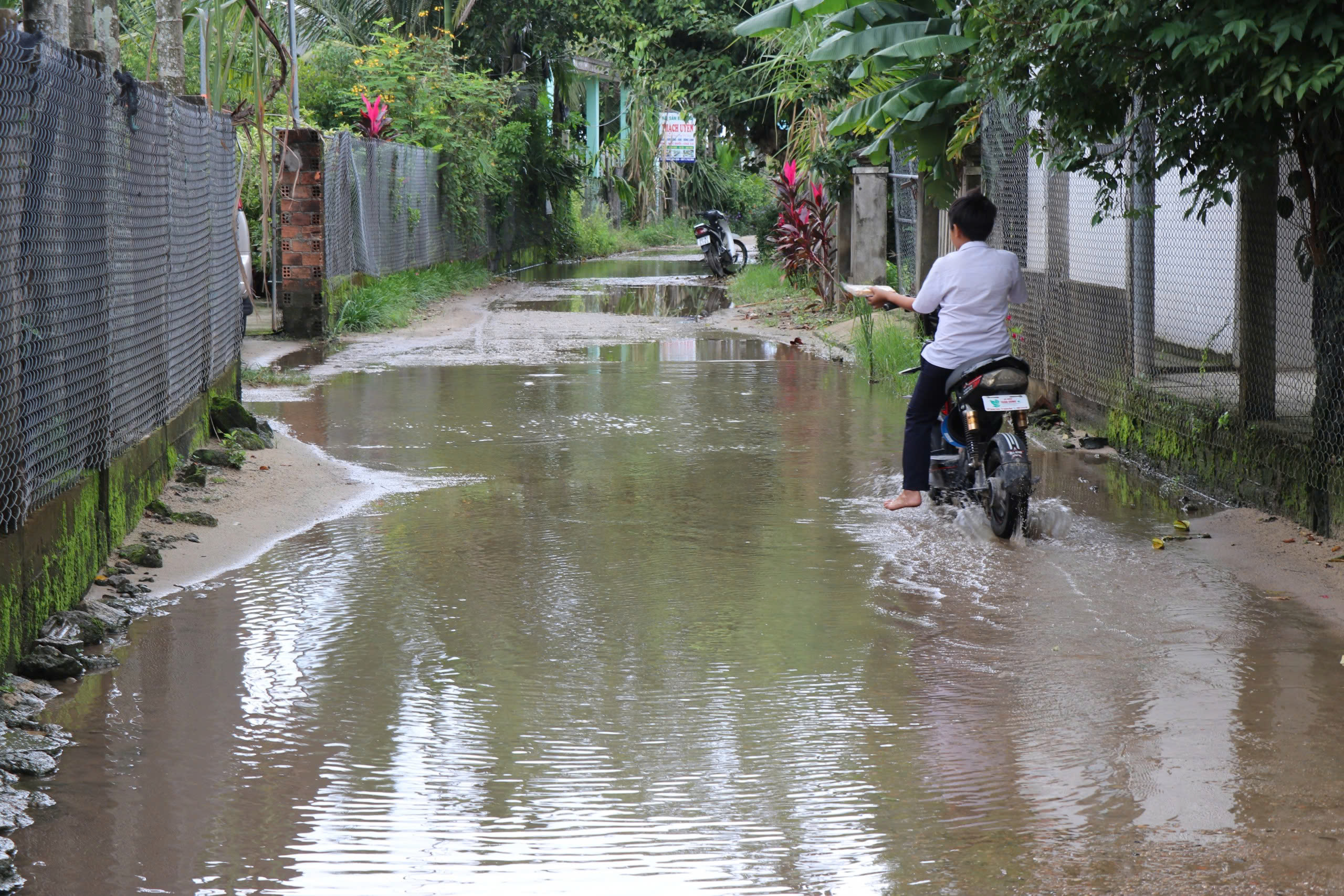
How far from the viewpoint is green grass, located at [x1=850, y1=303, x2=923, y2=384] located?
1334 cm

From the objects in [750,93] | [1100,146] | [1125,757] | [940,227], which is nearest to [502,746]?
[1125,757]

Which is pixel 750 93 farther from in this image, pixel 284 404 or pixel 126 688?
pixel 126 688

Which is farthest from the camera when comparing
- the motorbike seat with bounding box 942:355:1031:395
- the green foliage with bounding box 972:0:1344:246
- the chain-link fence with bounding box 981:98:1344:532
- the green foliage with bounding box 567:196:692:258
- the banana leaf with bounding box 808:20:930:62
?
the green foliage with bounding box 567:196:692:258

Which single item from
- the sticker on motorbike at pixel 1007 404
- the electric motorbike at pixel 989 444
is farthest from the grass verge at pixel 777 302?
the sticker on motorbike at pixel 1007 404

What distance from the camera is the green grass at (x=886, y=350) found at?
525 inches

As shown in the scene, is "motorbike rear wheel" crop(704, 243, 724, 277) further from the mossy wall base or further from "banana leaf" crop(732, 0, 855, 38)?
the mossy wall base

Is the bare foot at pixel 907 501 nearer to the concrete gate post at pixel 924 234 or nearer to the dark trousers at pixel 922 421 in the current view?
the dark trousers at pixel 922 421

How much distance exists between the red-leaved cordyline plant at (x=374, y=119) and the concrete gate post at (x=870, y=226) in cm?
735

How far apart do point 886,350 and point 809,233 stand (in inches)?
261

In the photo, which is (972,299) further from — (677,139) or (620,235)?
(677,139)

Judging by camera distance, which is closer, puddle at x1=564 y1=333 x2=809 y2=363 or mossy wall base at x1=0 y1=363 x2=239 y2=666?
mossy wall base at x1=0 y1=363 x2=239 y2=666

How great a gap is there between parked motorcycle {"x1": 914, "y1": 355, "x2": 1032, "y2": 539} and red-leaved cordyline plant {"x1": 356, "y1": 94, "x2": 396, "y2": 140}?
50.5 ft

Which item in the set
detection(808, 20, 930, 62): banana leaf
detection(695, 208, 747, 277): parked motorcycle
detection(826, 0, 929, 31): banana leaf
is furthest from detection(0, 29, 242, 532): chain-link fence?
detection(695, 208, 747, 277): parked motorcycle

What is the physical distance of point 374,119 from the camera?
22.1m
